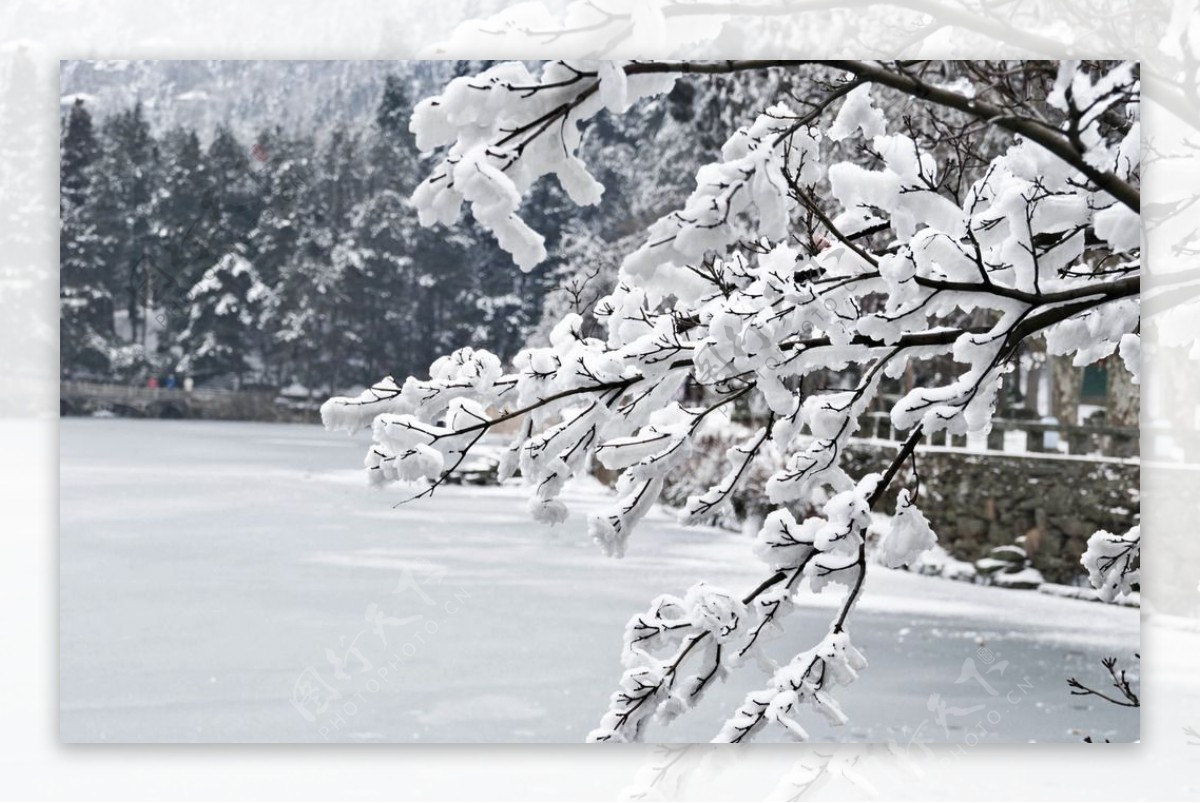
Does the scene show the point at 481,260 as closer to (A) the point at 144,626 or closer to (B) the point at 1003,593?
(A) the point at 144,626

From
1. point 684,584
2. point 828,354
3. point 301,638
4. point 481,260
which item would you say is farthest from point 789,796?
point 828,354

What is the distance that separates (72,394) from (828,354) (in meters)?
2.15

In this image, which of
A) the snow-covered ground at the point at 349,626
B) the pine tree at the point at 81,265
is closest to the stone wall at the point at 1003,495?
the snow-covered ground at the point at 349,626

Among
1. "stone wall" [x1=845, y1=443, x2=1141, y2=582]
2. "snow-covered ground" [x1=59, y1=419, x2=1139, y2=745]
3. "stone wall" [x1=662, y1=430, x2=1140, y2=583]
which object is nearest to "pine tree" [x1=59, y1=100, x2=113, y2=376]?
"snow-covered ground" [x1=59, y1=419, x2=1139, y2=745]

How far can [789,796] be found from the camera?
294cm
